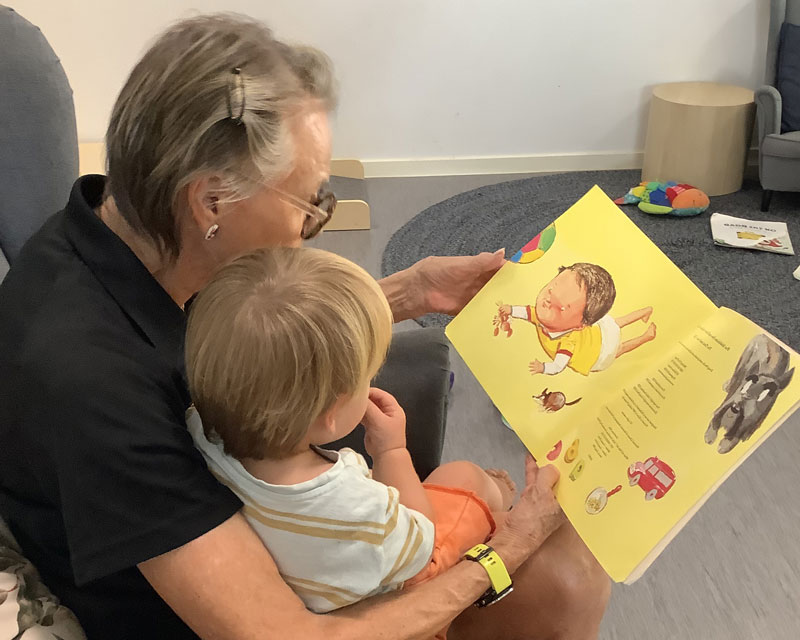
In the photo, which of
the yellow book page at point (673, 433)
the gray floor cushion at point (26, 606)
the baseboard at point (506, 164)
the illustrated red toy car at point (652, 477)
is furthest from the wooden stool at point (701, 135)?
the gray floor cushion at point (26, 606)

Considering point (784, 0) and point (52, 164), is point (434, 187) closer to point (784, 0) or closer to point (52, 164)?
point (784, 0)

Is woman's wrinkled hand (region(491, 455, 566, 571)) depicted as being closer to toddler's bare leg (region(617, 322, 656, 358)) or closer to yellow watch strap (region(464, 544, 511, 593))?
yellow watch strap (region(464, 544, 511, 593))

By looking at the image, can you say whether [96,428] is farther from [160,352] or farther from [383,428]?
[383,428]

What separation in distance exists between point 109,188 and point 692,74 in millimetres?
3078

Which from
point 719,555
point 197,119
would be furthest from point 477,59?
point 197,119

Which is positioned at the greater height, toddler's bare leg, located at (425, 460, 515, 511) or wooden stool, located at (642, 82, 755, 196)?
wooden stool, located at (642, 82, 755, 196)

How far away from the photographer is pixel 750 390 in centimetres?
82

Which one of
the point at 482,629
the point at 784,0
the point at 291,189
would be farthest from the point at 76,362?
the point at 784,0

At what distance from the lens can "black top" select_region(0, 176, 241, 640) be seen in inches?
28.4

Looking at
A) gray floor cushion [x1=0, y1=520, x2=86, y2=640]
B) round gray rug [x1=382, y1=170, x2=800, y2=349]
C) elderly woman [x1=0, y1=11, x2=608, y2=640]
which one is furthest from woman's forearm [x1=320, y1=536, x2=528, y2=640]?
round gray rug [x1=382, y1=170, x2=800, y2=349]

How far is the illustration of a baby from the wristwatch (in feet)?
0.84

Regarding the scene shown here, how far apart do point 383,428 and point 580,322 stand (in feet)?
1.00

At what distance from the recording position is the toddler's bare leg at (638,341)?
953 millimetres

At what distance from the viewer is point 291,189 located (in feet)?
2.96
